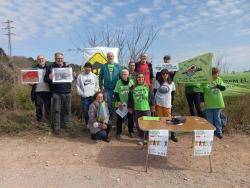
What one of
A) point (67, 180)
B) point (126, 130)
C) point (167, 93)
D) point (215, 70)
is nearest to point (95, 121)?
point (126, 130)

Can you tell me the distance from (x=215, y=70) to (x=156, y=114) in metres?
1.77

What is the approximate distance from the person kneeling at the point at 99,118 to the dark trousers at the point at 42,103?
1314mm

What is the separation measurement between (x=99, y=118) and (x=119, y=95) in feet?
2.31

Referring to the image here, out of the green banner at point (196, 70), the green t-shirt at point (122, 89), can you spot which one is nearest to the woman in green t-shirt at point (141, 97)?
the green t-shirt at point (122, 89)

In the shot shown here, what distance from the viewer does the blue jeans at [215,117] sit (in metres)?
8.68

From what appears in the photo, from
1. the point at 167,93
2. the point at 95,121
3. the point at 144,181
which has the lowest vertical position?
the point at 144,181

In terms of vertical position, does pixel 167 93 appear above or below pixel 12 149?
above

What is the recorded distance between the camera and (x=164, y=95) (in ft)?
27.3

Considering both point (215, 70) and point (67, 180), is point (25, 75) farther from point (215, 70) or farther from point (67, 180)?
point (215, 70)

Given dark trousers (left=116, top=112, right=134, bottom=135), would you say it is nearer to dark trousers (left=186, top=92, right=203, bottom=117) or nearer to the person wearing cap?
the person wearing cap

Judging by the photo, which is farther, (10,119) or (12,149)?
(10,119)

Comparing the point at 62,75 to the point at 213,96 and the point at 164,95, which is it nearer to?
the point at 164,95

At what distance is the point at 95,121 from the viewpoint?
848 cm

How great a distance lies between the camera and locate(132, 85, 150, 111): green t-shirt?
811 cm
